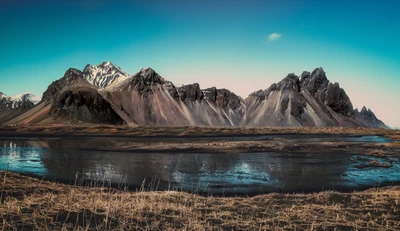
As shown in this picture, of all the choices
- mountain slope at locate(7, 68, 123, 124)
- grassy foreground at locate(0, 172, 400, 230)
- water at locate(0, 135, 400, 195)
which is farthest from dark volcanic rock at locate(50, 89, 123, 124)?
grassy foreground at locate(0, 172, 400, 230)

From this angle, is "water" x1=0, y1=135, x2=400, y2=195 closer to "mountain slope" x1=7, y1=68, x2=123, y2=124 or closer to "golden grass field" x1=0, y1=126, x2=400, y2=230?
"golden grass field" x1=0, y1=126, x2=400, y2=230

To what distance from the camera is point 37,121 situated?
167250mm

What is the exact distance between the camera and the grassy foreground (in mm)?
11750

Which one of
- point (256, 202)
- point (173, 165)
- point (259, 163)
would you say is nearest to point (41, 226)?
point (256, 202)

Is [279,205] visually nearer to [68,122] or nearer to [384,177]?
[384,177]

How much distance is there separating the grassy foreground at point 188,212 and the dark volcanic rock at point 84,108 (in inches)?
6259

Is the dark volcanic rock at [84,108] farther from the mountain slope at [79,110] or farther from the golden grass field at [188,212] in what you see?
the golden grass field at [188,212]

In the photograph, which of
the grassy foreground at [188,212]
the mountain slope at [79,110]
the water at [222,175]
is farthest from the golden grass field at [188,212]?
the mountain slope at [79,110]

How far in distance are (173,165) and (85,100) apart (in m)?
159

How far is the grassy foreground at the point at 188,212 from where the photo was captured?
11750mm

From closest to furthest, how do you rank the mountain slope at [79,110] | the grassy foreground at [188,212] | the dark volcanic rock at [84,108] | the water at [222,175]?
1. the grassy foreground at [188,212]
2. the water at [222,175]
3. the mountain slope at [79,110]
4. the dark volcanic rock at [84,108]

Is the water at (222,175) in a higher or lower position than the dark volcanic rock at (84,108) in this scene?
lower

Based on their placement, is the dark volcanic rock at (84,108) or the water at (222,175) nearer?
the water at (222,175)

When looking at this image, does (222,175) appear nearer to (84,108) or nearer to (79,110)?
(79,110)
